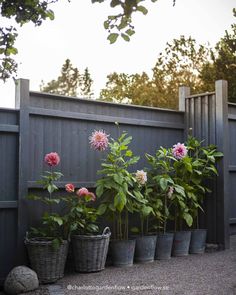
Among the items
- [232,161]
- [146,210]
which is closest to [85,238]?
[146,210]

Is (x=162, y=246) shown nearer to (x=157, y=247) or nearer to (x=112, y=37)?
(x=157, y=247)

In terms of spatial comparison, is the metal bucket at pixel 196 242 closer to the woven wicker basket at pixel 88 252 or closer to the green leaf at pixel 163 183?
the green leaf at pixel 163 183

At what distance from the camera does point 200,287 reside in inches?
141

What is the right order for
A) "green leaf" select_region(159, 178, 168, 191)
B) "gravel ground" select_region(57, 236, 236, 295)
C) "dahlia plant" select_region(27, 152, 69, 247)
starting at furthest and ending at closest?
1. "green leaf" select_region(159, 178, 168, 191)
2. "dahlia plant" select_region(27, 152, 69, 247)
3. "gravel ground" select_region(57, 236, 236, 295)

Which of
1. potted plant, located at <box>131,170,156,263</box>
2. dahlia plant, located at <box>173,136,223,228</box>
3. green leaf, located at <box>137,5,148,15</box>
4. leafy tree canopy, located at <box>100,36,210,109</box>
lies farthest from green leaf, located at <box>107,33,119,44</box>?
leafy tree canopy, located at <box>100,36,210,109</box>

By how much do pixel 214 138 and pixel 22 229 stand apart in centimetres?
270

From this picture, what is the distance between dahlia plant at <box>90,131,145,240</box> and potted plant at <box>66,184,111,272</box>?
7.1 inches

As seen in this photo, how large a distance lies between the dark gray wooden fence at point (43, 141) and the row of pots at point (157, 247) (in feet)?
2.57

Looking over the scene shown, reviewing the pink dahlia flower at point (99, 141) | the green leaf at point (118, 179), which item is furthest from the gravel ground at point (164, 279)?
the pink dahlia flower at point (99, 141)

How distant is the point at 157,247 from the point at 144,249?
242mm

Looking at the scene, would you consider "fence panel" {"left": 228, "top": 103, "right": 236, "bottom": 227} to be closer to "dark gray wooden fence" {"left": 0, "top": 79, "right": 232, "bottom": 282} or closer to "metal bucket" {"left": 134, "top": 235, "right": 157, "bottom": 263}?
"dark gray wooden fence" {"left": 0, "top": 79, "right": 232, "bottom": 282}

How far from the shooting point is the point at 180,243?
16.3 ft

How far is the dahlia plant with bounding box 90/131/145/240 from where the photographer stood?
4.31 meters

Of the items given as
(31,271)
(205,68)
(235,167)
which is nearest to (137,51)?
(205,68)
